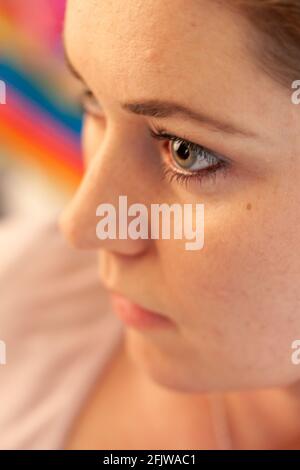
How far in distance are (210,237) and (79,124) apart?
76cm

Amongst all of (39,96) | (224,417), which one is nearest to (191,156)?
(224,417)

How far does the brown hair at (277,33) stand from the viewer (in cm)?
48

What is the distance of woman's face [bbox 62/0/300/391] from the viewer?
51cm

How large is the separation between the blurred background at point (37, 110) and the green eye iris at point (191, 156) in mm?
→ 599

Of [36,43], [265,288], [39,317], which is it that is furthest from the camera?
[36,43]

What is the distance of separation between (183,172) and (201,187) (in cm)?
2

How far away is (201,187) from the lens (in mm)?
568

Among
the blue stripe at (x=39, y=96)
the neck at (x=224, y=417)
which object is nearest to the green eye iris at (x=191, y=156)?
the neck at (x=224, y=417)

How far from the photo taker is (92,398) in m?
0.88

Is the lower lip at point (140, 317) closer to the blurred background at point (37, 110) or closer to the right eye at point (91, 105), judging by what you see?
the right eye at point (91, 105)

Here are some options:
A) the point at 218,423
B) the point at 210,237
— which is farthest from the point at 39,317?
the point at 210,237

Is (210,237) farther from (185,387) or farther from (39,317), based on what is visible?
(39,317)

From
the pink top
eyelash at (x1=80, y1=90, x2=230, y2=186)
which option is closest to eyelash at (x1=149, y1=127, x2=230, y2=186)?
eyelash at (x1=80, y1=90, x2=230, y2=186)

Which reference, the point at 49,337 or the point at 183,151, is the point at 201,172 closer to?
the point at 183,151
